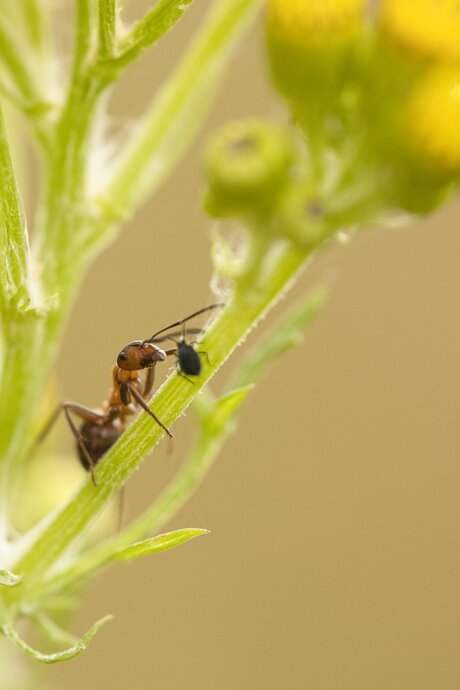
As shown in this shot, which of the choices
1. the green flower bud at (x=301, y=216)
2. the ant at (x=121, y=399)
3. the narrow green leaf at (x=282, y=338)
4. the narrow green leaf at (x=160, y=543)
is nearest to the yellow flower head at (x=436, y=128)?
the green flower bud at (x=301, y=216)

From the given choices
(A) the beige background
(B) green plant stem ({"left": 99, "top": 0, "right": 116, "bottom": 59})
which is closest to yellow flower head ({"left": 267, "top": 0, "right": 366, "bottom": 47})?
(B) green plant stem ({"left": 99, "top": 0, "right": 116, "bottom": 59})

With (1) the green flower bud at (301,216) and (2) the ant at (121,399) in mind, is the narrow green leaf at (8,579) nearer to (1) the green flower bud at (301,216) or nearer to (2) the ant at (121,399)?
(2) the ant at (121,399)

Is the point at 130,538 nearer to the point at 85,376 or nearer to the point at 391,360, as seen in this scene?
the point at 85,376

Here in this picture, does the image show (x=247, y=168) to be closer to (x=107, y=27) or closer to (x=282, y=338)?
(x=107, y=27)

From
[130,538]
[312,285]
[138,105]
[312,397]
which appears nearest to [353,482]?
[312,397]

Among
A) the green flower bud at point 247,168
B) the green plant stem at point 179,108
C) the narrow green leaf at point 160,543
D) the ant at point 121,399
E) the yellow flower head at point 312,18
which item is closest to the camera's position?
the green flower bud at point 247,168
